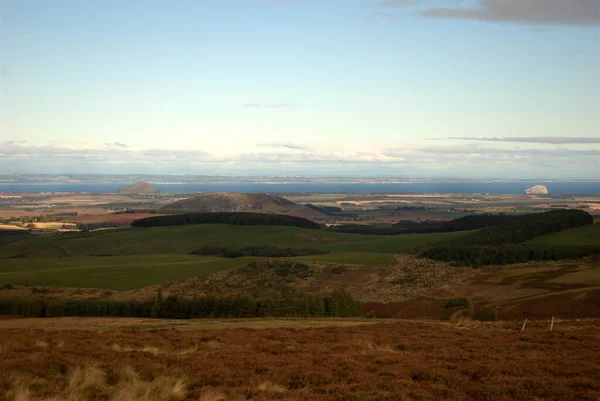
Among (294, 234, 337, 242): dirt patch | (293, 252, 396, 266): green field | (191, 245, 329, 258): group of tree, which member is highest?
(293, 252, 396, 266): green field

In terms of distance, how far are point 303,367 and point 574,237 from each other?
88910mm

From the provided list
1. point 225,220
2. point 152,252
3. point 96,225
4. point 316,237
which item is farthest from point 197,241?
point 96,225

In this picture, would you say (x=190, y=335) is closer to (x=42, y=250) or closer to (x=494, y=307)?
(x=494, y=307)

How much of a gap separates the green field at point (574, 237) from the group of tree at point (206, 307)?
54498mm

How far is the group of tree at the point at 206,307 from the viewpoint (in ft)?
153

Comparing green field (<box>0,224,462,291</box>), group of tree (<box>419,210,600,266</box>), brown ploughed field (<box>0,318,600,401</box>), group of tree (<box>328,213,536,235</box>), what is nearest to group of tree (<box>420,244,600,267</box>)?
group of tree (<box>419,210,600,266</box>)

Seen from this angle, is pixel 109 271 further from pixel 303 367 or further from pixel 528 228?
pixel 528 228

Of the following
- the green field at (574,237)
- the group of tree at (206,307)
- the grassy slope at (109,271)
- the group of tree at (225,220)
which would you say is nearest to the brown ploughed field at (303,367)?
the group of tree at (206,307)

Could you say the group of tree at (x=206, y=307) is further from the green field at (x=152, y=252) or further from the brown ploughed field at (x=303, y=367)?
the brown ploughed field at (x=303, y=367)

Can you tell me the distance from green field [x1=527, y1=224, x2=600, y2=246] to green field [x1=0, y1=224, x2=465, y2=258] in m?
18.6

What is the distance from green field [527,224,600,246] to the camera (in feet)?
300

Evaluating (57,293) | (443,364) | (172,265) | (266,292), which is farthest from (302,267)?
(443,364)

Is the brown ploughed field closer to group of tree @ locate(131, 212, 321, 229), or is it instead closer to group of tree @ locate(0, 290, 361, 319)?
group of tree @ locate(0, 290, 361, 319)

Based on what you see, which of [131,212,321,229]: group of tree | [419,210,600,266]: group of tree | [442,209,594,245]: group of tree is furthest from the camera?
[131,212,321,229]: group of tree
